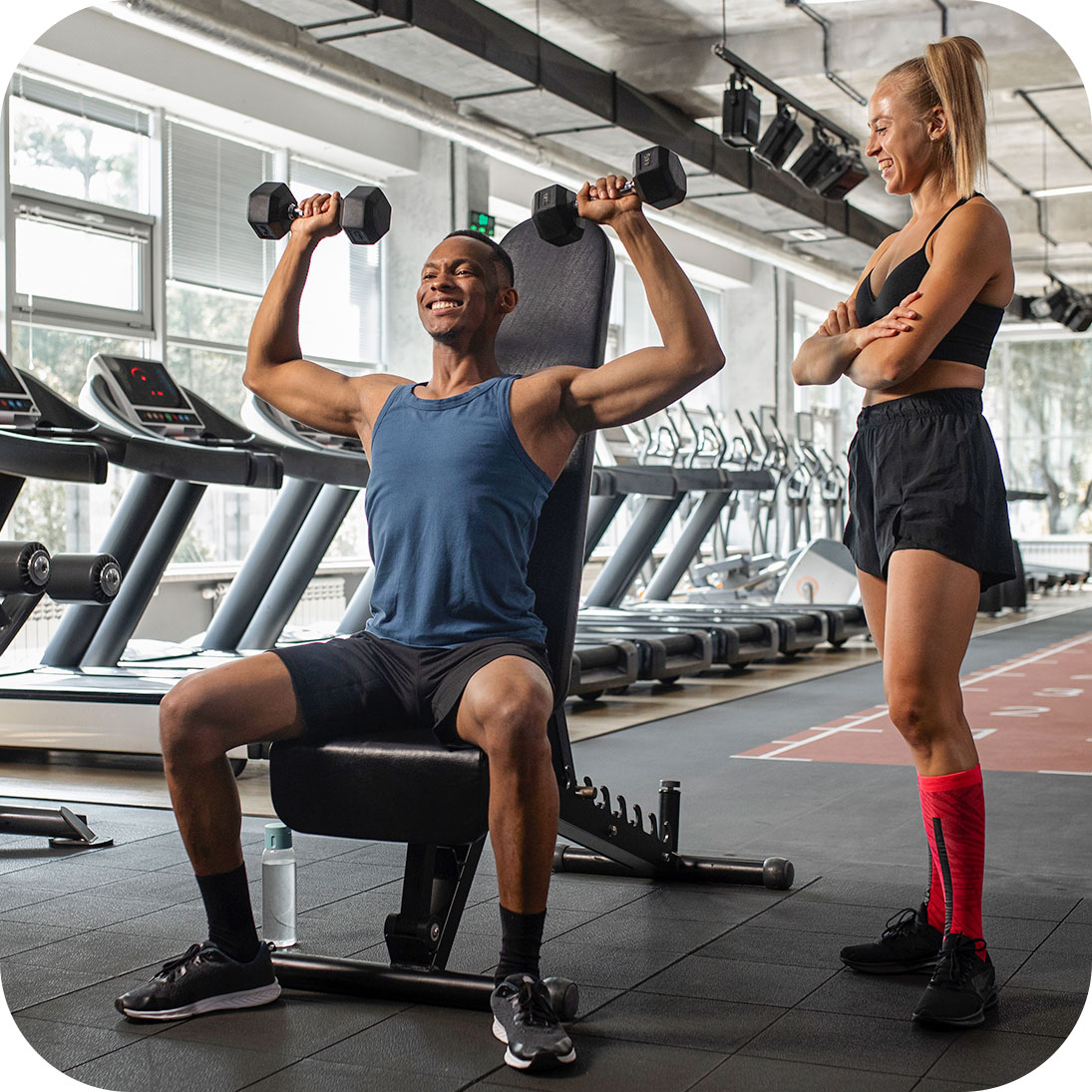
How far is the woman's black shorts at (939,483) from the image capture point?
2.00 m

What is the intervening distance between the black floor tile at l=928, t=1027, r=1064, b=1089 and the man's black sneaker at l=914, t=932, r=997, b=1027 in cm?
3

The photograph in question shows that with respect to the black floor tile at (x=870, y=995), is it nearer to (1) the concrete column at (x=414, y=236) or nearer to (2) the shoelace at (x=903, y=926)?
(2) the shoelace at (x=903, y=926)

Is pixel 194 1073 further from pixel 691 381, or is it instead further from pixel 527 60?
pixel 527 60

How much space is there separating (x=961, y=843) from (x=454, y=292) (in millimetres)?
1144

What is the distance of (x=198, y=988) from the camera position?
1.97 meters

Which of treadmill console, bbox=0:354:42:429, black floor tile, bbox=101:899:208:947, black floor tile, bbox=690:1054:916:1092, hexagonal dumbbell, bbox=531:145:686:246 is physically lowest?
black floor tile, bbox=101:899:208:947

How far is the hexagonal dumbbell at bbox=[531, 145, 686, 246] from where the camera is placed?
2002mm

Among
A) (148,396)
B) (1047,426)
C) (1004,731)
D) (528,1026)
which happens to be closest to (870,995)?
(528,1026)

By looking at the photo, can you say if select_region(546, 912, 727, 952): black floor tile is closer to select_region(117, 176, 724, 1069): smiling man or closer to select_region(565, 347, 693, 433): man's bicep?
select_region(117, 176, 724, 1069): smiling man

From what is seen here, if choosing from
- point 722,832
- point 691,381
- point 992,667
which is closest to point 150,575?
point 722,832

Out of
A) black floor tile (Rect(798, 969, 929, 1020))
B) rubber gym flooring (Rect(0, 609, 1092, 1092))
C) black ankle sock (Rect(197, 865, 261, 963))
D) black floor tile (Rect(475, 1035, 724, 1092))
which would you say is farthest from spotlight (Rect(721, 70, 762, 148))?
black floor tile (Rect(475, 1035, 724, 1092))

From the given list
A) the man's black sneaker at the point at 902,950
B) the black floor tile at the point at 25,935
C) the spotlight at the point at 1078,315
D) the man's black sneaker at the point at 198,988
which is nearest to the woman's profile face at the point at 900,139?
the man's black sneaker at the point at 902,950

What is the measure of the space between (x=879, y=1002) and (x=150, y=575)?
3.38 metres

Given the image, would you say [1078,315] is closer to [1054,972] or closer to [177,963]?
[1054,972]
